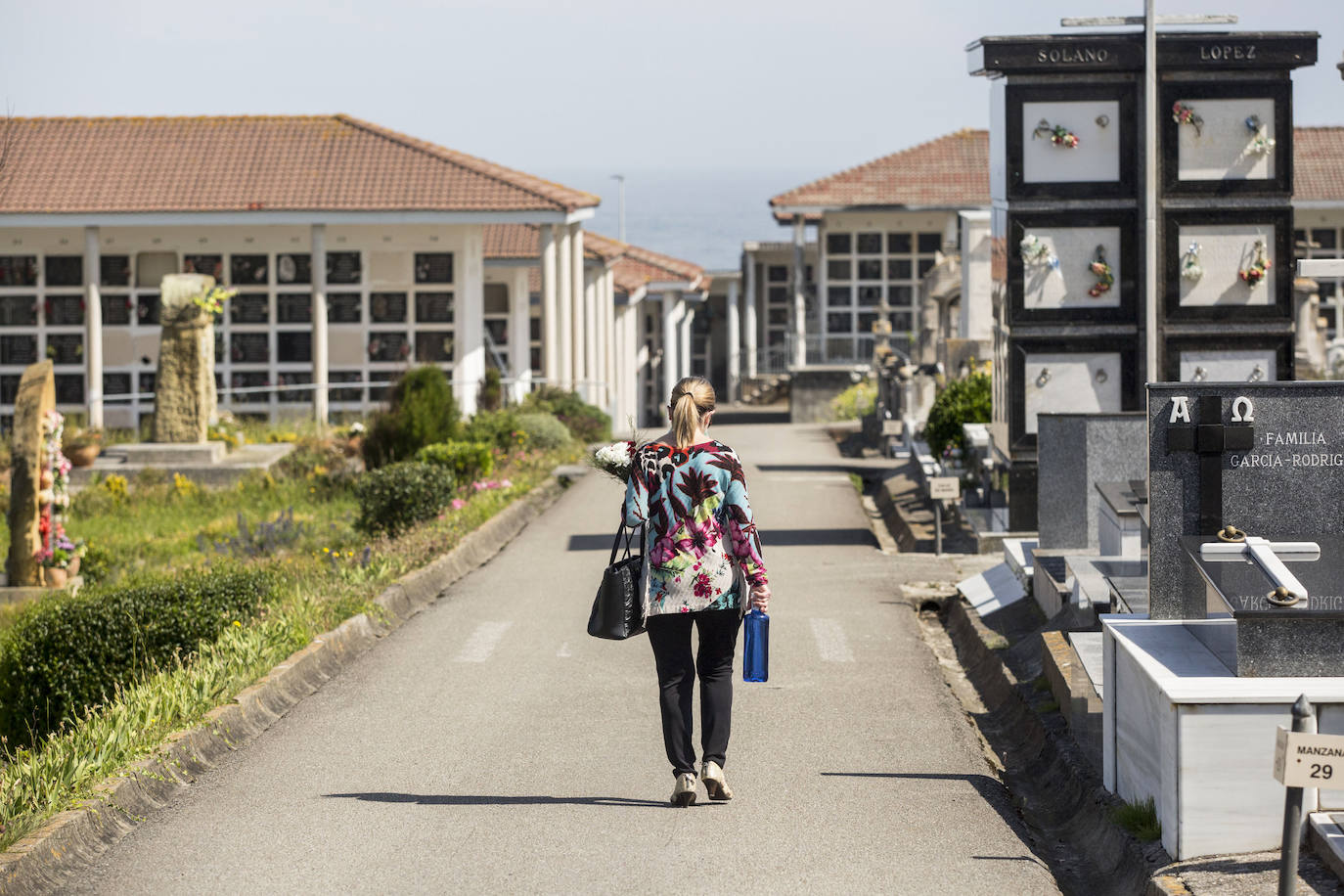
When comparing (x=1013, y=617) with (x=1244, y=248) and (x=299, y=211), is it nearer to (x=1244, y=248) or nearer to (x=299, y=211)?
(x=1244, y=248)

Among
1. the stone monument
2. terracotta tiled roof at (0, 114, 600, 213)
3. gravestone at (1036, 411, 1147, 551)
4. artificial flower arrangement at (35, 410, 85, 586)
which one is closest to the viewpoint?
the stone monument

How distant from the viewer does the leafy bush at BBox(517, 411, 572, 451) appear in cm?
2442

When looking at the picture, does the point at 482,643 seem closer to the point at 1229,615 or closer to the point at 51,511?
the point at 1229,615

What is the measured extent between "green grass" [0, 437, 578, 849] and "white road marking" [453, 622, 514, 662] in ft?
2.68

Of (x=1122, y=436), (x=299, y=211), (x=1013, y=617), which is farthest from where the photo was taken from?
(x=299, y=211)

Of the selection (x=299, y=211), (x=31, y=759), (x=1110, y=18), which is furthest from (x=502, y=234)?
(x=31, y=759)

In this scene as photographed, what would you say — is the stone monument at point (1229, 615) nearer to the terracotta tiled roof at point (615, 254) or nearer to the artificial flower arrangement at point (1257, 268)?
the artificial flower arrangement at point (1257, 268)

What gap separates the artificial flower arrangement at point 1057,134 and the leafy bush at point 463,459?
26.7 feet

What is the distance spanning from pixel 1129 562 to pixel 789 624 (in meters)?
2.85

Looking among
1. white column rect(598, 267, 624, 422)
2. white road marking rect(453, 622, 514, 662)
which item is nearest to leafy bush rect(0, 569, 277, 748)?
white road marking rect(453, 622, 514, 662)

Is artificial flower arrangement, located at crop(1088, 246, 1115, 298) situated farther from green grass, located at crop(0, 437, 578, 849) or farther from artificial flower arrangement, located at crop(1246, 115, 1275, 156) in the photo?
green grass, located at crop(0, 437, 578, 849)

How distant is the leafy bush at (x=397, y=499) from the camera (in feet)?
55.1

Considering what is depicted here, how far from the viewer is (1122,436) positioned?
41.3 feet

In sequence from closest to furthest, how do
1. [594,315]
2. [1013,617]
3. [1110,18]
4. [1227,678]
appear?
[1227,678]
[1013,617]
[1110,18]
[594,315]
